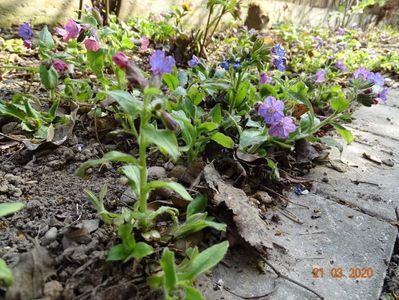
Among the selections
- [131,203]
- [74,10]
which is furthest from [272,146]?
[74,10]

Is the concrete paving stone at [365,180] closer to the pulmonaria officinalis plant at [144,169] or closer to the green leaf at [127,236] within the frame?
the pulmonaria officinalis plant at [144,169]

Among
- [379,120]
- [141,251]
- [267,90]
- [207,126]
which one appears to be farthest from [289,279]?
[379,120]

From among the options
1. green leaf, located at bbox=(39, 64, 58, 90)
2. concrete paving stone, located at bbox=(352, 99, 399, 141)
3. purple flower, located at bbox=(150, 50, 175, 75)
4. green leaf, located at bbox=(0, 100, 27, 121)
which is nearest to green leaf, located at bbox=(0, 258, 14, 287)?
purple flower, located at bbox=(150, 50, 175, 75)

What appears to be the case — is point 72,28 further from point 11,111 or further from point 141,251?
point 141,251

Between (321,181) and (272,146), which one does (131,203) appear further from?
(321,181)

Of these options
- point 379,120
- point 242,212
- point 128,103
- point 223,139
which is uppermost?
point 128,103

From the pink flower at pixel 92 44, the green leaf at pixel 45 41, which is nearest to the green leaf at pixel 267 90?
the pink flower at pixel 92 44

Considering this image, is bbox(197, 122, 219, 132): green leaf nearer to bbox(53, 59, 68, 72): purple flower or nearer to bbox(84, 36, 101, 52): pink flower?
bbox(84, 36, 101, 52): pink flower
